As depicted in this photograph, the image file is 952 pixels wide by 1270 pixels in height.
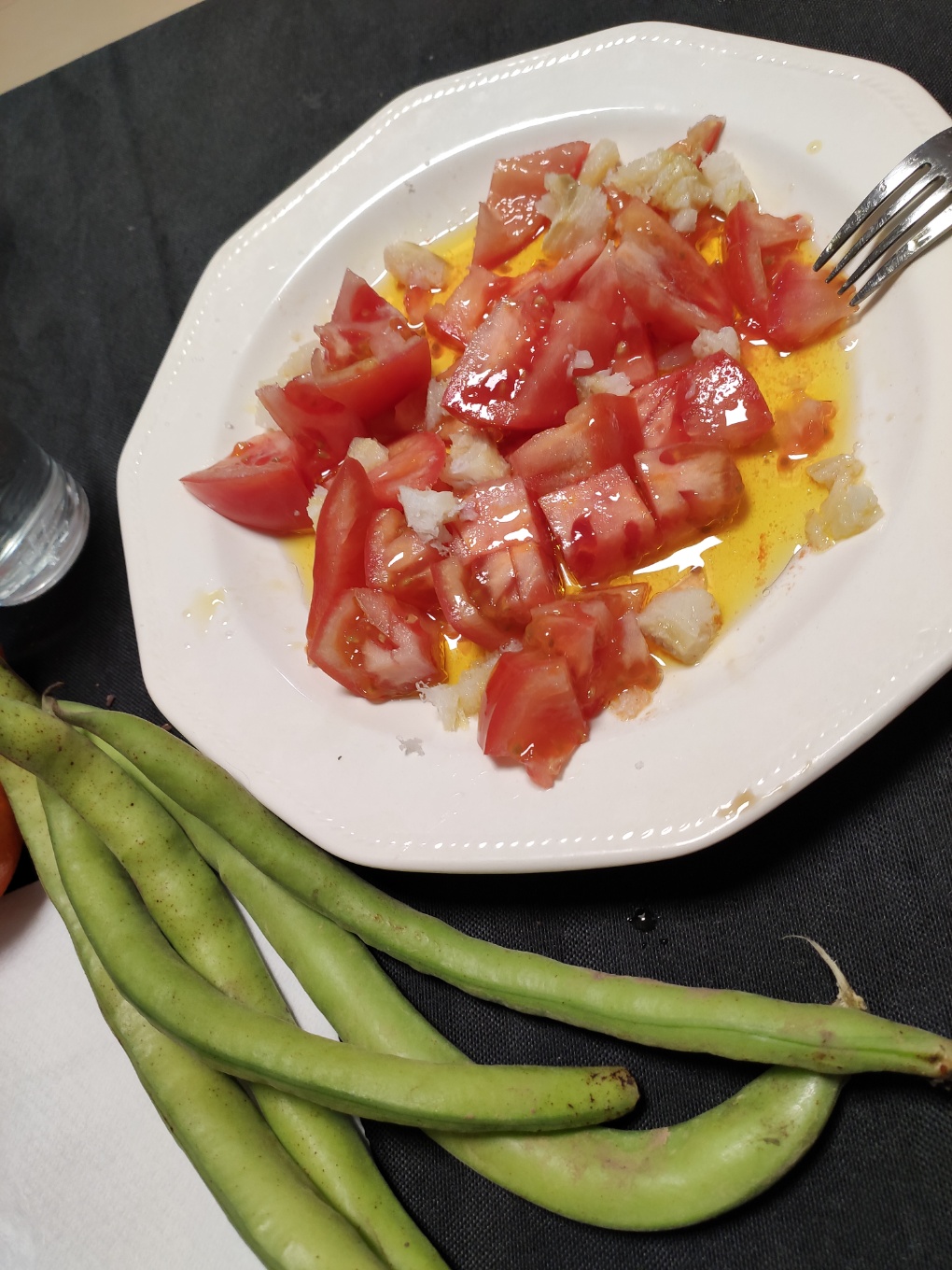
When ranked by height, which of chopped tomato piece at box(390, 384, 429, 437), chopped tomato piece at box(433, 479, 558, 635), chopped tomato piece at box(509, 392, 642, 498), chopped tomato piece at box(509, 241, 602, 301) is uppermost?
chopped tomato piece at box(509, 241, 602, 301)

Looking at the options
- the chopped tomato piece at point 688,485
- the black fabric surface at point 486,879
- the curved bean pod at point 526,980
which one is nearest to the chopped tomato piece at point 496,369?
the chopped tomato piece at point 688,485

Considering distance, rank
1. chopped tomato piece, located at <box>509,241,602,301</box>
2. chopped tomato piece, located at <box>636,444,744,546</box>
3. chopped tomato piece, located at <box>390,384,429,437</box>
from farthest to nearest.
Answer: chopped tomato piece, located at <box>390,384,429,437</box>
chopped tomato piece, located at <box>509,241,602,301</box>
chopped tomato piece, located at <box>636,444,744,546</box>

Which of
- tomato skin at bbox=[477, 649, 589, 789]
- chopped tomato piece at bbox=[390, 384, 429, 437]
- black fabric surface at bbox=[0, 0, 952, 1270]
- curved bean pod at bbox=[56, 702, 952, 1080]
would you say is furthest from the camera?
chopped tomato piece at bbox=[390, 384, 429, 437]

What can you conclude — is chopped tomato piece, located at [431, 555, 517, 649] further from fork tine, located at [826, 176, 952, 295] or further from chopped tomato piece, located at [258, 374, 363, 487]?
fork tine, located at [826, 176, 952, 295]

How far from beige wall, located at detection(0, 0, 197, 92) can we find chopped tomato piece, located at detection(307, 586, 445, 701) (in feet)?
7.99

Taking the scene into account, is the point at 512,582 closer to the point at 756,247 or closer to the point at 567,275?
the point at 567,275

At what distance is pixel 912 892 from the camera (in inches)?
61.7

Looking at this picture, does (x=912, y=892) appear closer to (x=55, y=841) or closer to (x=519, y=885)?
(x=519, y=885)

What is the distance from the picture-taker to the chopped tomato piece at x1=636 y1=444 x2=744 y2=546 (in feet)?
5.79

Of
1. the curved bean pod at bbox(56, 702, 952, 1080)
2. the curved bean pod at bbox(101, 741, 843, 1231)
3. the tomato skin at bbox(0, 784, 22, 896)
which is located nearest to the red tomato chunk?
the curved bean pod at bbox(56, 702, 952, 1080)

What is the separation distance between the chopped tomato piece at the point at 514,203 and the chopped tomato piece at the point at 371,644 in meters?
1.01

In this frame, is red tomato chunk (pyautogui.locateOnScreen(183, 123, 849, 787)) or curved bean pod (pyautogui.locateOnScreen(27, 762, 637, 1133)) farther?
red tomato chunk (pyautogui.locateOnScreen(183, 123, 849, 787))

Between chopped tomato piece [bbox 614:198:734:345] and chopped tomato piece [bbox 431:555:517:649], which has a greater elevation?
chopped tomato piece [bbox 614:198:734:345]

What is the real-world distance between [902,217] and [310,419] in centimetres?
132
